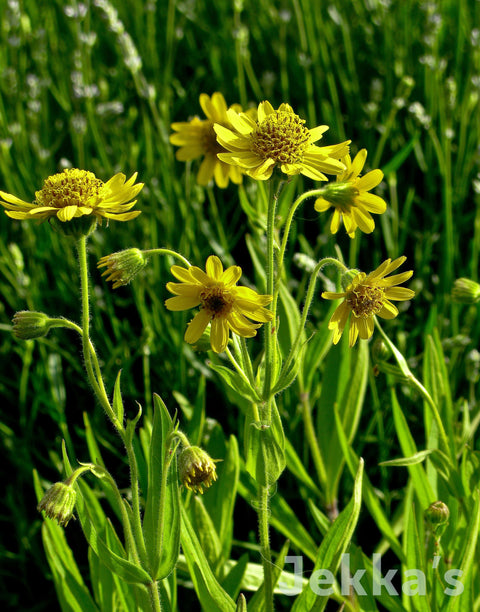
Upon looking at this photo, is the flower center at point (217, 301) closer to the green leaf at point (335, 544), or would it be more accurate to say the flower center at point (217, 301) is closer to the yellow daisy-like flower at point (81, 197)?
the yellow daisy-like flower at point (81, 197)

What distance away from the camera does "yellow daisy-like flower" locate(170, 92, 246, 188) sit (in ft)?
5.78

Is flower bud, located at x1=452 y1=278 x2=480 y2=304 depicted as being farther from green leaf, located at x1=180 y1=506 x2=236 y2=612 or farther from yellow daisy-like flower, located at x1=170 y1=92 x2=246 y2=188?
green leaf, located at x1=180 y1=506 x2=236 y2=612

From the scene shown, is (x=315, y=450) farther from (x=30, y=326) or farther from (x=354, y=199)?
(x=30, y=326)

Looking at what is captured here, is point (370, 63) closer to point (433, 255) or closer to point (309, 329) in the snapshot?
point (433, 255)

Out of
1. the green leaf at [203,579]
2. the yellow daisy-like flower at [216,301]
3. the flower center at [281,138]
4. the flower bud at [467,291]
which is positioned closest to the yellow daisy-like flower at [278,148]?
the flower center at [281,138]

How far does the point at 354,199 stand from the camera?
1305mm

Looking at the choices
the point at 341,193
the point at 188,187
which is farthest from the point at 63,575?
the point at 188,187

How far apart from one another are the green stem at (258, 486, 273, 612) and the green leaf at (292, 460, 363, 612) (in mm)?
77

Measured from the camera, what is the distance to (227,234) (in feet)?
8.41

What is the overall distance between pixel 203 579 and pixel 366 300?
2.04ft

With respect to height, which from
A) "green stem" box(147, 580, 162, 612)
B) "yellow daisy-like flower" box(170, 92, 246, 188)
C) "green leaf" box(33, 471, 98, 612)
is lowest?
"green leaf" box(33, 471, 98, 612)

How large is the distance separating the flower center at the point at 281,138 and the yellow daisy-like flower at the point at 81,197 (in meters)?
0.24

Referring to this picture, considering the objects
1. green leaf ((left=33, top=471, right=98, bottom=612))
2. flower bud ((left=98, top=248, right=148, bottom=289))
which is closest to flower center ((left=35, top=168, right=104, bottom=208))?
flower bud ((left=98, top=248, right=148, bottom=289))

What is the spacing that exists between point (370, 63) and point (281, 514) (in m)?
2.24
